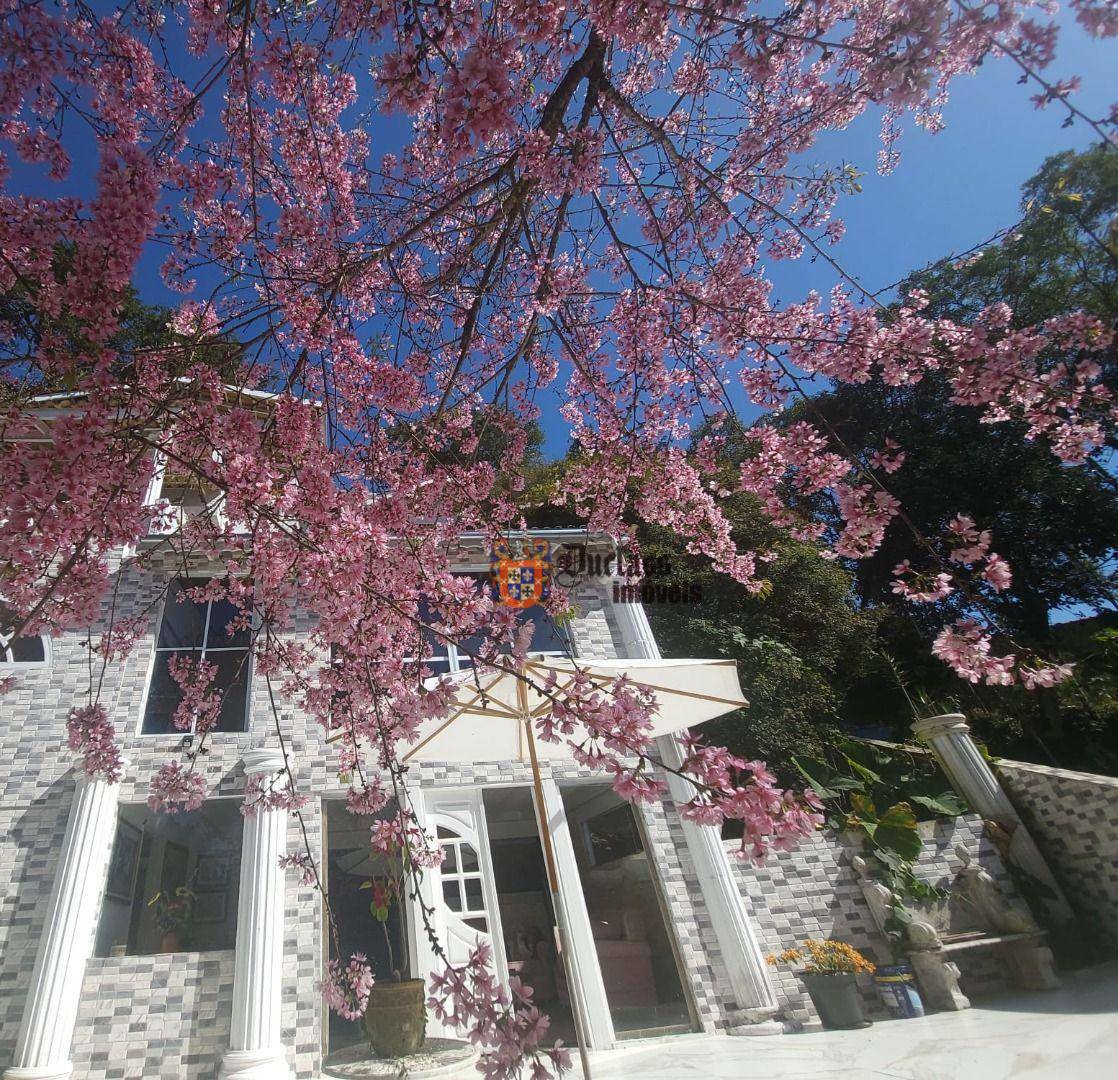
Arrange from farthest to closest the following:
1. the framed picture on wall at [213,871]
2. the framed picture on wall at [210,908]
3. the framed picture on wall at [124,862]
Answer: the framed picture on wall at [213,871] < the framed picture on wall at [210,908] < the framed picture on wall at [124,862]

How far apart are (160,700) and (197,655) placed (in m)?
0.57

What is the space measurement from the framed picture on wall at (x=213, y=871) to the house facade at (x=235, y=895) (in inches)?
0.8

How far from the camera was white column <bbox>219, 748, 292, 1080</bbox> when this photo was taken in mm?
4875

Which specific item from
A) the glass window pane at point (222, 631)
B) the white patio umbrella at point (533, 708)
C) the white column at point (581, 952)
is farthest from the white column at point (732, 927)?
the glass window pane at point (222, 631)

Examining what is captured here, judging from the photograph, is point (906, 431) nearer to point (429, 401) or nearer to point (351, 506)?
point (429, 401)

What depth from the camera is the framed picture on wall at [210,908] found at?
639 centimetres

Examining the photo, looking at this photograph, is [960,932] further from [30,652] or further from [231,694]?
[30,652]

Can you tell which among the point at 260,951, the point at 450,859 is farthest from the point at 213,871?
the point at 450,859

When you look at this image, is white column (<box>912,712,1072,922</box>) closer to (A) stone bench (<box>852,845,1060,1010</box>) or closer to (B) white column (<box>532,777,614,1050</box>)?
(A) stone bench (<box>852,845,1060,1010</box>)

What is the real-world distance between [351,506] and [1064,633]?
14.7 metres

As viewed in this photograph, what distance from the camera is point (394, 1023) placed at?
456 cm

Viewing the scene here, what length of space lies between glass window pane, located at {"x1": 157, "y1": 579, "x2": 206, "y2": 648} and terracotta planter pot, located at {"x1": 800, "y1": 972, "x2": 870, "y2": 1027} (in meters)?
6.96

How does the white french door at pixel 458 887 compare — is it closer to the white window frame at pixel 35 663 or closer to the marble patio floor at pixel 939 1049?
the marble patio floor at pixel 939 1049

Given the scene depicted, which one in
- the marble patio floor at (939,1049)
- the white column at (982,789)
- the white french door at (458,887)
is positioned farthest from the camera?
the white column at (982,789)
